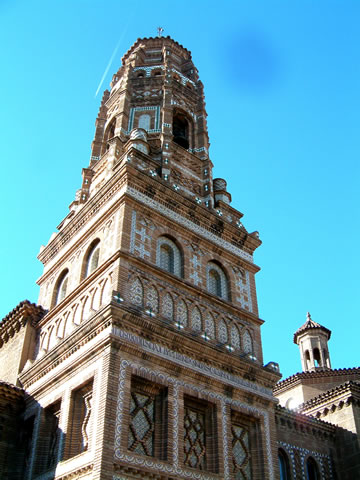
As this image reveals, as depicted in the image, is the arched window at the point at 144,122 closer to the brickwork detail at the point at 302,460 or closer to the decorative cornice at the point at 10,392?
the decorative cornice at the point at 10,392

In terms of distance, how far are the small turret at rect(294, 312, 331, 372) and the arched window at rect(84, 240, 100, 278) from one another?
53.7ft

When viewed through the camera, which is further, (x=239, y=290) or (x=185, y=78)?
(x=185, y=78)

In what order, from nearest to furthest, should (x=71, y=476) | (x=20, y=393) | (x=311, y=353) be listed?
(x=71, y=476)
(x=20, y=393)
(x=311, y=353)

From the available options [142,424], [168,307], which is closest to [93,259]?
[168,307]

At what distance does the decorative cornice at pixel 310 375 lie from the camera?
25406 mm

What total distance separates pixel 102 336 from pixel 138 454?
8.91ft

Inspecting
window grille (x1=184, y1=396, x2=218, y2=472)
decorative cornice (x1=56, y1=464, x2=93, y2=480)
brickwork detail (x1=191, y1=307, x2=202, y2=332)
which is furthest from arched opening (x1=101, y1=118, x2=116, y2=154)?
decorative cornice (x1=56, y1=464, x2=93, y2=480)

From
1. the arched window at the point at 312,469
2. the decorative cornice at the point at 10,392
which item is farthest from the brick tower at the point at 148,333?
the arched window at the point at 312,469

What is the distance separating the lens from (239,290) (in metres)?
17.6

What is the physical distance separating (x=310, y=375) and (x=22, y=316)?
45.6 ft

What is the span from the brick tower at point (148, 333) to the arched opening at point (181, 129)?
47.8 inches

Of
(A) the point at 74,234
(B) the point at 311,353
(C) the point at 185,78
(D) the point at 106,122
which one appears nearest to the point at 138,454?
(A) the point at 74,234

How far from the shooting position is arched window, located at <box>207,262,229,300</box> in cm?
1712

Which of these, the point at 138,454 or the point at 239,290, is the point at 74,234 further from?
the point at 138,454
